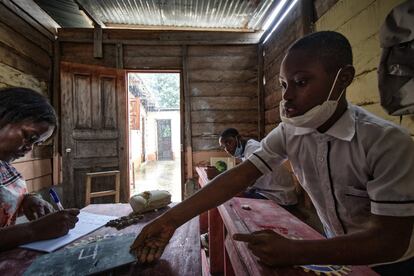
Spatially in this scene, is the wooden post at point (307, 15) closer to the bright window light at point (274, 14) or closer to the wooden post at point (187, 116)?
the bright window light at point (274, 14)

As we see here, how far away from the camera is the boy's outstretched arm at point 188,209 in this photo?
0.94m

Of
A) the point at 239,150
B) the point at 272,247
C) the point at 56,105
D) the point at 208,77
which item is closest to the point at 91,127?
the point at 56,105

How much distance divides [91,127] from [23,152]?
3.85 m

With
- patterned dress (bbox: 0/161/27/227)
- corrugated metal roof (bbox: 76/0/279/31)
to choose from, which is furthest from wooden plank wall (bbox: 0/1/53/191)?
patterned dress (bbox: 0/161/27/227)

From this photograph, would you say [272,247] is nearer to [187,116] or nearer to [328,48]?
[328,48]

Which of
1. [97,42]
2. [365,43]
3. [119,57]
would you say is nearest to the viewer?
[365,43]

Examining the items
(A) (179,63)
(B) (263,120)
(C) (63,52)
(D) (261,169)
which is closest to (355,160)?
(D) (261,169)

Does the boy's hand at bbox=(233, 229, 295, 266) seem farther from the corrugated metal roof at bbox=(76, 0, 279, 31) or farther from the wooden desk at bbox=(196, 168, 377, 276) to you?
the corrugated metal roof at bbox=(76, 0, 279, 31)

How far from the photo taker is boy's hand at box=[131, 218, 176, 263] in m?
0.91

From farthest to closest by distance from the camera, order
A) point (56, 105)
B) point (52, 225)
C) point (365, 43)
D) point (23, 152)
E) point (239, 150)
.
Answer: point (56, 105) → point (239, 150) → point (365, 43) → point (23, 152) → point (52, 225)

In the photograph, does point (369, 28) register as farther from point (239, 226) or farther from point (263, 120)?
point (263, 120)

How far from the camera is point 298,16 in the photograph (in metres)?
3.47

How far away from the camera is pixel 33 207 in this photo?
1404 millimetres

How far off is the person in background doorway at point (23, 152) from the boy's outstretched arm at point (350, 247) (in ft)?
3.18
